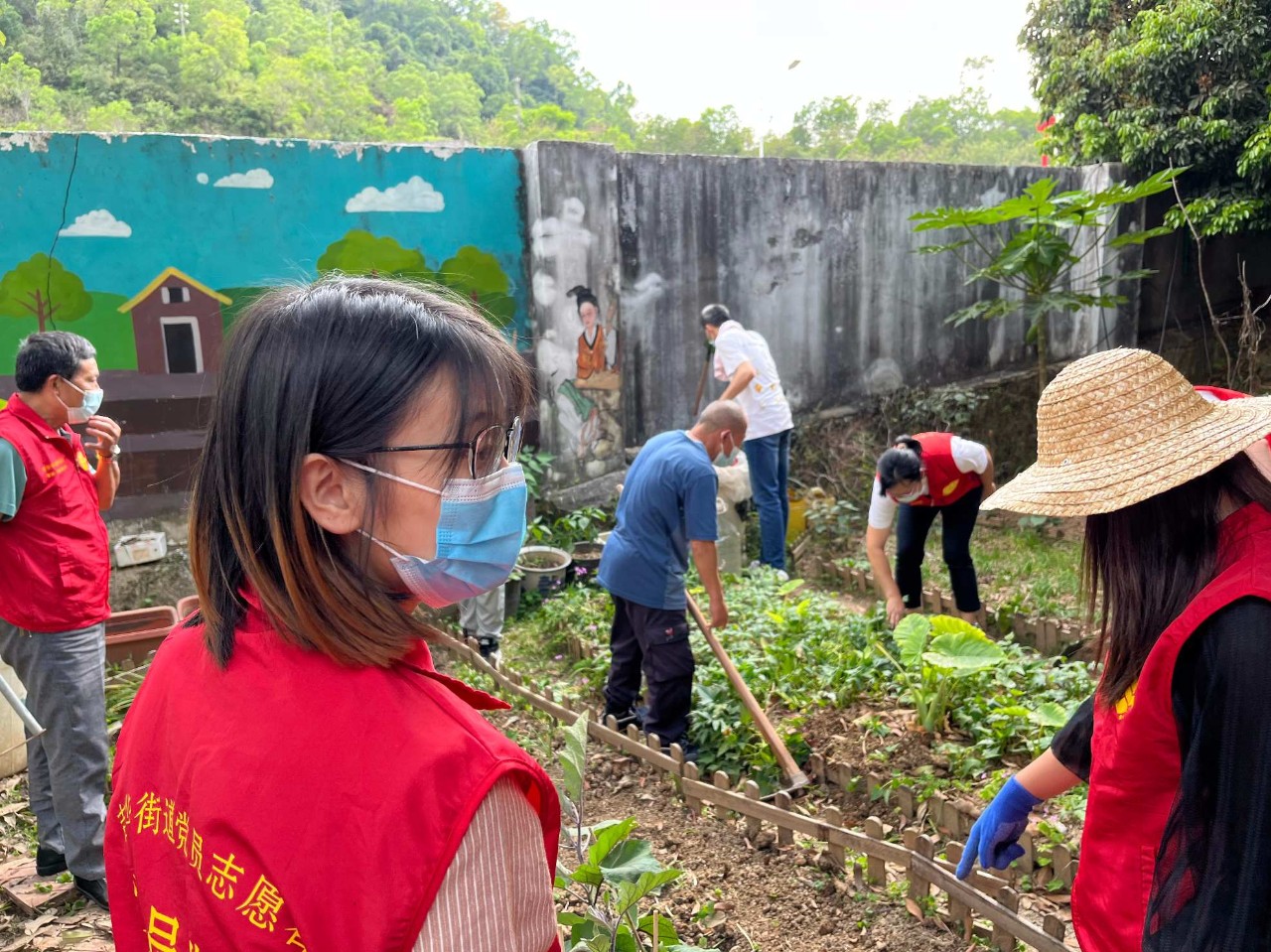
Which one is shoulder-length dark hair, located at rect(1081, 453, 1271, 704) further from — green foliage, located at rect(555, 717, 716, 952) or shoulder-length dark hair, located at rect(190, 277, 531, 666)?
shoulder-length dark hair, located at rect(190, 277, 531, 666)

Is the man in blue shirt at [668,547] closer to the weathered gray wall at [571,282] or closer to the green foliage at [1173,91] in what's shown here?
the weathered gray wall at [571,282]

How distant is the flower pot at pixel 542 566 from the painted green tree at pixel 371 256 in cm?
224

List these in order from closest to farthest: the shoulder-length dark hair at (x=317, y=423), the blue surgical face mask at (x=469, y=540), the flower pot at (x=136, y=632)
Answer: the shoulder-length dark hair at (x=317, y=423) → the blue surgical face mask at (x=469, y=540) → the flower pot at (x=136, y=632)

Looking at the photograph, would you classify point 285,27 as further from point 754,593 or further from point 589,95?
point 754,593

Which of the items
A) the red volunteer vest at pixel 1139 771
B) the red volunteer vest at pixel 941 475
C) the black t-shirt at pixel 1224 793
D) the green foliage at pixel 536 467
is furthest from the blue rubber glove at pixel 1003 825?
the green foliage at pixel 536 467

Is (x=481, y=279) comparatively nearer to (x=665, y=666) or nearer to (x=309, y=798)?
(x=665, y=666)

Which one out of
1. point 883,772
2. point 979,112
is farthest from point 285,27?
point 883,772

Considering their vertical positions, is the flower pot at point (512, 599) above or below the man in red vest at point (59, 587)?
below

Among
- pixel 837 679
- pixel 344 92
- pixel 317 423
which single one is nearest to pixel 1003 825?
pixel 317 423

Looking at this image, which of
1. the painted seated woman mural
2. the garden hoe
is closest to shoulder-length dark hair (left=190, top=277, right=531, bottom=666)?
the garden hoe

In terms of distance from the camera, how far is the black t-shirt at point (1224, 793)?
4.32 ft

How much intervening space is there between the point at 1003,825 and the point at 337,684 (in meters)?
1.80

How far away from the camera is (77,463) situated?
3.60 meters

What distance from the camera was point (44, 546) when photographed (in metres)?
3.39
